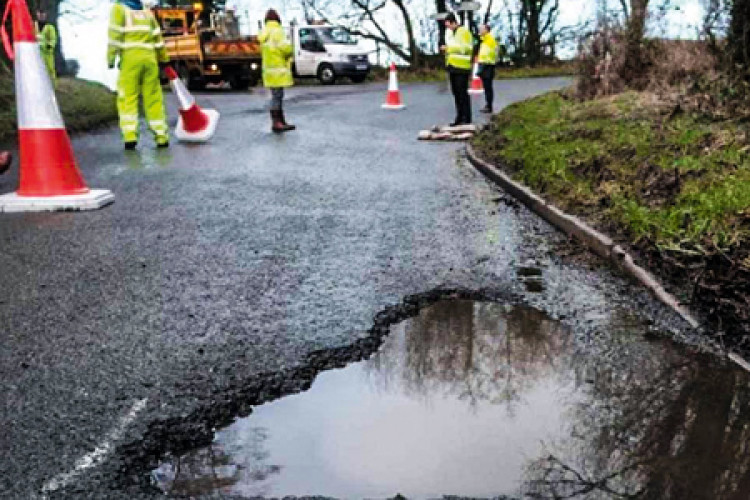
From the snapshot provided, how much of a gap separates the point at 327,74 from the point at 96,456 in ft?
97.3

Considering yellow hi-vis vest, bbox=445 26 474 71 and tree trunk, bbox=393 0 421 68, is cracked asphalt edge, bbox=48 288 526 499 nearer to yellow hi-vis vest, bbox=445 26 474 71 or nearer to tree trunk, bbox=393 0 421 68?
yellow hi-vis vest, bbox=445 26 474 71

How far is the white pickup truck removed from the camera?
3105 centimetres

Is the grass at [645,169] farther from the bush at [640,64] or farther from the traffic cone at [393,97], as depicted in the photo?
the traffic cone at [393,97]

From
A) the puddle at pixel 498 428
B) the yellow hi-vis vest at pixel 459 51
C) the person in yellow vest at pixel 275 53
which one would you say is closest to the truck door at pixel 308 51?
the person in yellow vest at pixel 275 53

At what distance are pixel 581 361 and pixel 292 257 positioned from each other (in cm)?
217

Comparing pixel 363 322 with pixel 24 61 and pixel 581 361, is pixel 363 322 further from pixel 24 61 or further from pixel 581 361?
pixel 24 61

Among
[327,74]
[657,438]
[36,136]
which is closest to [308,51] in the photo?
[327,74]

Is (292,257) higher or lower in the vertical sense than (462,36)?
lower

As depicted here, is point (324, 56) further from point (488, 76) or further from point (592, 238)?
point (592, 238)

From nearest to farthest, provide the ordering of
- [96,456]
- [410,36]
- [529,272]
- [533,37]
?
[96,456] → [529,272] → [533,37] → [410,36]

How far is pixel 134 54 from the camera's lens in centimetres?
930

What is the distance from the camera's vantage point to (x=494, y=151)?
9445 mm

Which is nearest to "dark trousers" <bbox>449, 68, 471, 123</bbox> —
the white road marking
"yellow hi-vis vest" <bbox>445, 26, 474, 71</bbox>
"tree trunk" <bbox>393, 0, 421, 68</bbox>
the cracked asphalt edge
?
"yellow hi-vis vest" <bbox>445, 26, 474, 71</bbox>

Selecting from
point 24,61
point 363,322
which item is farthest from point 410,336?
point 24,61
